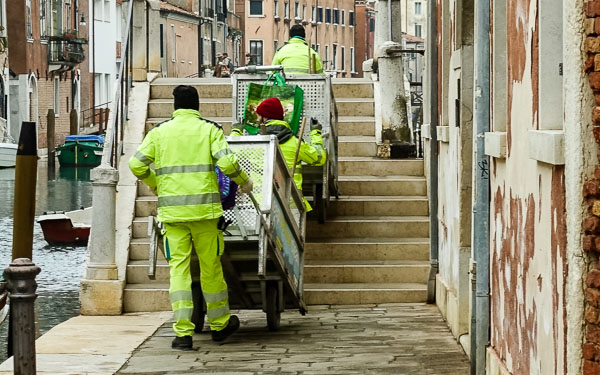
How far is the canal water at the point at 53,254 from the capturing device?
16391 millimetres

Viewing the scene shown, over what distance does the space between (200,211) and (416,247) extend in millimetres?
4354

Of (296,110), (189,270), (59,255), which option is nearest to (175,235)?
(189,270)

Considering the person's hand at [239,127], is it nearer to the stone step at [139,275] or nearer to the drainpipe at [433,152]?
the stone step at [139,275]

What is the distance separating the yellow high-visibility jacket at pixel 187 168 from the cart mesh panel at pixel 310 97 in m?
4.47

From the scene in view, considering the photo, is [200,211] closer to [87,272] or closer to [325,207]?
[87,272]

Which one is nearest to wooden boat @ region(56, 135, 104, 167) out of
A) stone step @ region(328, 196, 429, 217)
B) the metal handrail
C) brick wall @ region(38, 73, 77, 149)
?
brick wall @ region(38, 73, 77, 149)

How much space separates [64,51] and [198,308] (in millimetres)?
56061

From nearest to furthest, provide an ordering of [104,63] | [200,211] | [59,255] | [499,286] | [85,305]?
1. [499,286]
2. [200,211]
3. [85,305]
4. [59,255]
5. [104,63]

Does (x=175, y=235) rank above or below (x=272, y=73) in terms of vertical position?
below

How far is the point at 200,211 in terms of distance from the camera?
1054 centimetres

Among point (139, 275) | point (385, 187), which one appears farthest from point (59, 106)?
point (139, 275)

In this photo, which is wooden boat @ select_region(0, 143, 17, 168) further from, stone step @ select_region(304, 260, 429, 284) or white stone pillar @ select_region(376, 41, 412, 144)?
stone step @ select_region(304, 260, 429, 284)

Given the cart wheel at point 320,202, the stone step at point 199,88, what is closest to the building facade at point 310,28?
the stone step at point 199,88

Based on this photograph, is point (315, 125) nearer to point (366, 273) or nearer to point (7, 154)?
point (366, 273)
